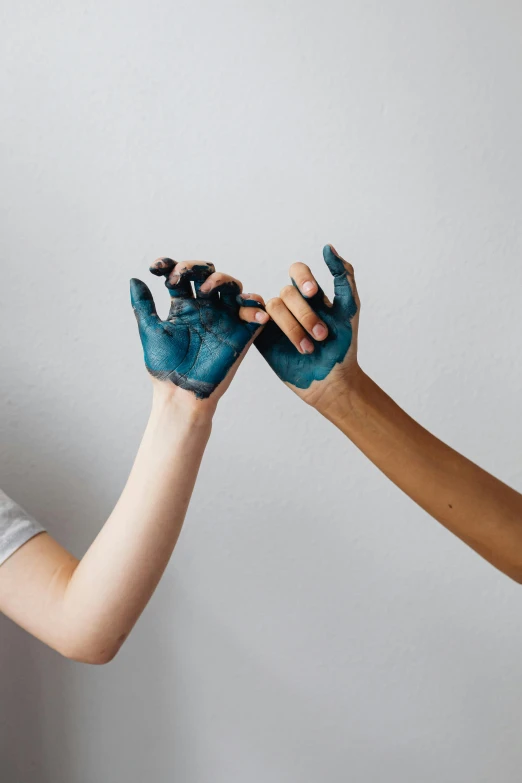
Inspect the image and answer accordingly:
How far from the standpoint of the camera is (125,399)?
124 cm

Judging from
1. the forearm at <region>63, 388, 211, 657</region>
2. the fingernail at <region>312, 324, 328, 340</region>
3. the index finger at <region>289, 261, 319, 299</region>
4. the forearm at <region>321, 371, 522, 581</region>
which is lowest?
the forearm at <region>63, 388, 211, 657</region>

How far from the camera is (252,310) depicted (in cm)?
88

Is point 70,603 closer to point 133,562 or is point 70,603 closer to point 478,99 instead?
point 133,562

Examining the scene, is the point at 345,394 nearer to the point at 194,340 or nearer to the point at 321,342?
the point at 321,342

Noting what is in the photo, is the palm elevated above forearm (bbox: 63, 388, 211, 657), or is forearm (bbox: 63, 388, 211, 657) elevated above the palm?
the palm

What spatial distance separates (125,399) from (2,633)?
0.47 m

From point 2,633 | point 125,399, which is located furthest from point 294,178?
point 2,633

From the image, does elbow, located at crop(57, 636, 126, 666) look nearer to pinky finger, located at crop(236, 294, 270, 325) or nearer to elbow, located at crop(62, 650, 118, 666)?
elbow, located at crop(62, 650, 118, 666)

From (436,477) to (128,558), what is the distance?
386mm

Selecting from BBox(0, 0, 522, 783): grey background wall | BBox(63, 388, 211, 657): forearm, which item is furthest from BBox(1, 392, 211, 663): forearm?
BBox(0, 0, 522, 783): grey background wall

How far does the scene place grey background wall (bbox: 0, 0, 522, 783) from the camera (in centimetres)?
118

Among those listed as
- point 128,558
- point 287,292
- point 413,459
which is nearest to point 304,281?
point 287,292

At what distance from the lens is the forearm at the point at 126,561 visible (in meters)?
0.83

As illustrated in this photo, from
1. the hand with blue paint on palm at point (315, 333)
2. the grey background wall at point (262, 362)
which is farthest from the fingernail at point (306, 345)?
the grey background wall at point (262, 362)
